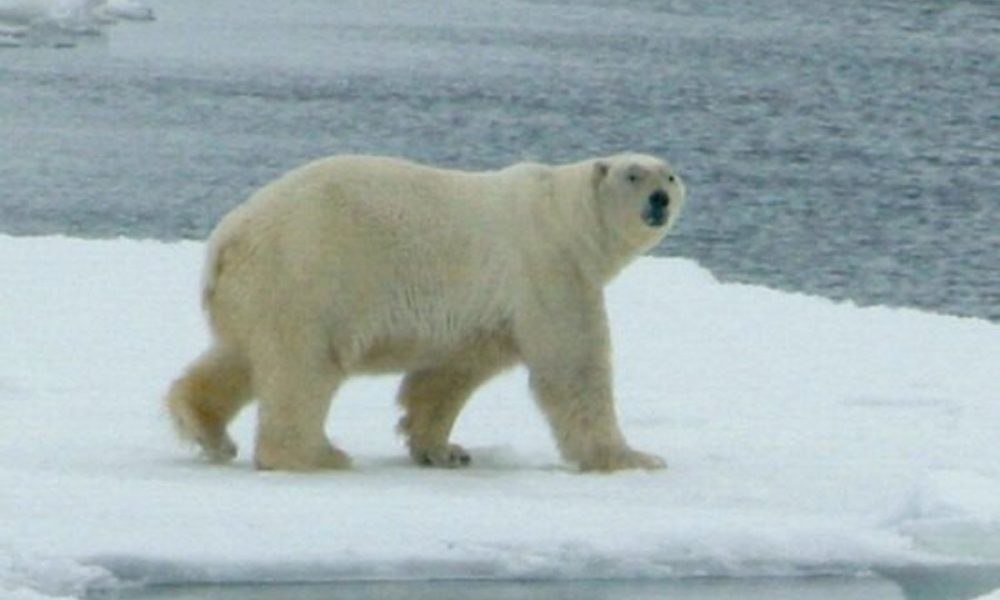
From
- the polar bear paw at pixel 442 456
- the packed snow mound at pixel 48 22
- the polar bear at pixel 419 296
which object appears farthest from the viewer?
the packed snow mound at pixel 48 22

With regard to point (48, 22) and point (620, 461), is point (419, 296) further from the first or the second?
point (48, 22)

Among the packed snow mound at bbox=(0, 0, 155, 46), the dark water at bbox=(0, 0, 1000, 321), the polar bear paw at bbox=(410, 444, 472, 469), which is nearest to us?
the polar bear paw at bbox=(410, 444, 472, 469)

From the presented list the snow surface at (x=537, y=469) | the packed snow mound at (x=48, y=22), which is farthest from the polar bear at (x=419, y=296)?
the packed snow mound at (x=48, y=22)

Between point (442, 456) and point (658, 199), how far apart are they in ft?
3.36

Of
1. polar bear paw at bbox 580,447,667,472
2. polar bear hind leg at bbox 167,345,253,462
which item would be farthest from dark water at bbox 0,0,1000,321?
polar bear hind leg at bbox 167,345,253,462

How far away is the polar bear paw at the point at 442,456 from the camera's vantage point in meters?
7.91

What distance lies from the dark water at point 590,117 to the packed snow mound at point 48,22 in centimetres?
34

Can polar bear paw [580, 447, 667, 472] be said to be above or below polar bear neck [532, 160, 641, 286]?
below

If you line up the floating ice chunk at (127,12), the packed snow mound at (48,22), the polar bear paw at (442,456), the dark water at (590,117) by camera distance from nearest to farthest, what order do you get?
the polar bear paw at (442,456) → the dark water at (590,117) → the packed snow mound at (48,22) → the floating ice chunk at (127,12)

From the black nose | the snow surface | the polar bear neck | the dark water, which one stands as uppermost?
the dark water

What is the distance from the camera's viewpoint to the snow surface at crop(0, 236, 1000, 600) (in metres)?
6.25

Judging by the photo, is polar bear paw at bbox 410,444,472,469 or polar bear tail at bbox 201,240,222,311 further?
polar bear paw at bbox 410,444,472,469

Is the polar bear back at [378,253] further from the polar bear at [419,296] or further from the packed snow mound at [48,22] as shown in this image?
the packed snow mound at [48,22]

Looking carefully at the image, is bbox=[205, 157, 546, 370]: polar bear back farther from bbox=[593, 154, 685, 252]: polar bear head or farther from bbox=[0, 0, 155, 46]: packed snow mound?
bbox=[0, 0, 155, 46]: packed snow mound
